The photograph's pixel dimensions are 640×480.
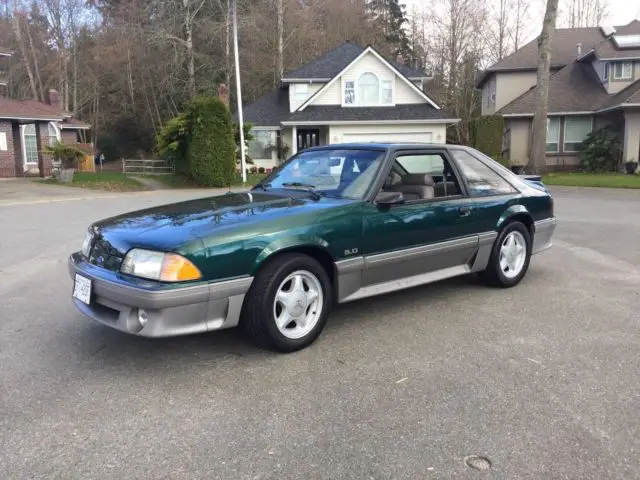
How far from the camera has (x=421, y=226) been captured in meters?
4.98

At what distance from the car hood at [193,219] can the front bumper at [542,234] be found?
2809 mm

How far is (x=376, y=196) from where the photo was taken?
4.69 m

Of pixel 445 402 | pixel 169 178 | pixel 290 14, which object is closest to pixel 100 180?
pixel 169 178

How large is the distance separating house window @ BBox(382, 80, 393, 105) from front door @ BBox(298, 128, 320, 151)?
168 inches

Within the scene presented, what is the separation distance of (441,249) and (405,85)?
91.0 feet

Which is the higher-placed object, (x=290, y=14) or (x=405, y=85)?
(x=290, y=14)

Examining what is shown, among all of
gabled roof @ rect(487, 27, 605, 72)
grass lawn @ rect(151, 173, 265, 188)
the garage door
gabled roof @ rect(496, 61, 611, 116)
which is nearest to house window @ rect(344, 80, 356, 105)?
the garage door

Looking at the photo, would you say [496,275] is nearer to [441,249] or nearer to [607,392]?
[441,249]

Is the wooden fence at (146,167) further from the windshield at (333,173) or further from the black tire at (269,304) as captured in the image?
the black tire at (269,304)

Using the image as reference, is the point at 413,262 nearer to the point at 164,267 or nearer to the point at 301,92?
the point at 164,267

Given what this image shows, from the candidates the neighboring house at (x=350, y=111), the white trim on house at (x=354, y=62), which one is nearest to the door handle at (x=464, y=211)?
the neighboring house at (x=350, y=111)

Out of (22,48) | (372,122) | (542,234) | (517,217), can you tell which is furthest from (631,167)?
(22,48)

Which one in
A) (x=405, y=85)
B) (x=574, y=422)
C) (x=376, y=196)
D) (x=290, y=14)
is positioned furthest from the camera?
(x=290, y=14)

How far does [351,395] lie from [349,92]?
2922 cm
